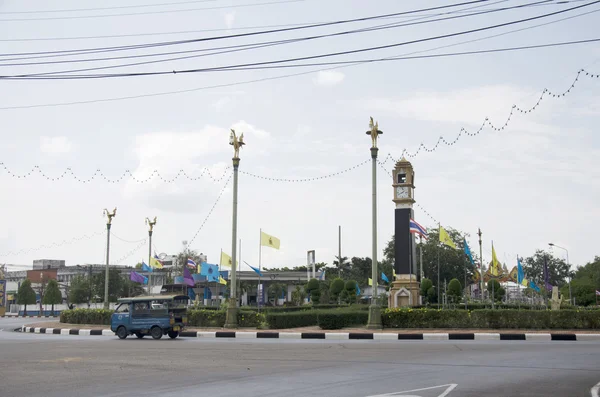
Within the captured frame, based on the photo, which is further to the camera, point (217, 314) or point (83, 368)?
point (217, 314)

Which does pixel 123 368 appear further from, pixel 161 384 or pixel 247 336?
pixel 247 336

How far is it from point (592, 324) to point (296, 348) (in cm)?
1177

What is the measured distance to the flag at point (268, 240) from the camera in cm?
3397

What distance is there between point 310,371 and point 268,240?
74.3 ft

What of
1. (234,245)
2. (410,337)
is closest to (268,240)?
(234,245)

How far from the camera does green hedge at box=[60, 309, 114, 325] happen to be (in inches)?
1299

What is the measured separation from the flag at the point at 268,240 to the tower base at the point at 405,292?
36.8ft

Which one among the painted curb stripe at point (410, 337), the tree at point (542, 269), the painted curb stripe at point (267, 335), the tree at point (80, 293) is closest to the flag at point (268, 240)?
the painted curb stripe at point (267, 335)

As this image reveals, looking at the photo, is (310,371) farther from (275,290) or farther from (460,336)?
(275,290)

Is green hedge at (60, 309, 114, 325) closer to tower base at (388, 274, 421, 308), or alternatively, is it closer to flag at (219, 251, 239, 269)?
flag at (219, 251, 239, 269)

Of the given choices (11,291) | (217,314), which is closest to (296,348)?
(217,314)

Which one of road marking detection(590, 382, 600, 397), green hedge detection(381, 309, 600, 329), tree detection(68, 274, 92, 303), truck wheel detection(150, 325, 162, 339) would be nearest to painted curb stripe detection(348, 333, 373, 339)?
green hedge detection(381, 309, 600, 329)

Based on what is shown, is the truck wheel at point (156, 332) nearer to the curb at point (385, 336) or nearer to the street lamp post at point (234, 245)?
the curb at point (385, 336)

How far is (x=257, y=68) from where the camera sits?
16.1m
